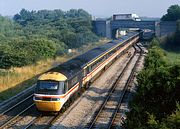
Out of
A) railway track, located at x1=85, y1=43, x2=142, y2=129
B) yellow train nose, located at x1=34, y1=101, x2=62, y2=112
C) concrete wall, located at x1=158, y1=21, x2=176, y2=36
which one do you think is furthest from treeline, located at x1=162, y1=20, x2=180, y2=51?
yellow train nose, located at x1=34, y1=101, x2=62, y2=112

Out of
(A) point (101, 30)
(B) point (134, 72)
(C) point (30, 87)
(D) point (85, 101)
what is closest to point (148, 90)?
(D) point (85, 101)

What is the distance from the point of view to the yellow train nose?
20484mm

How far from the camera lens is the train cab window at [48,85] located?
819 inches

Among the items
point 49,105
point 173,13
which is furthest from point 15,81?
point 173,13

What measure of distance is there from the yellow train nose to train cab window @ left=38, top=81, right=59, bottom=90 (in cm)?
84

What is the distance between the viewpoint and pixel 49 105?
20547 millimetres

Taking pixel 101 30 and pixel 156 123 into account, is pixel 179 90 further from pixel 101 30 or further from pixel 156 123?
pixel 101 30

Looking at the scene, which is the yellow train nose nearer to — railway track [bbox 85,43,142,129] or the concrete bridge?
railway track [bbox 85,43,142,129]

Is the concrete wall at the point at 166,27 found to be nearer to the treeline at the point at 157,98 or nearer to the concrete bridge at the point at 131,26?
the concrete bridge at the point at 131,26

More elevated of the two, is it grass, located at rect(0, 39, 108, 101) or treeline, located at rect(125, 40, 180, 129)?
treeline, located at rect(125, 40, 180, 129)

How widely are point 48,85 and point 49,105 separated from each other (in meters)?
1.17

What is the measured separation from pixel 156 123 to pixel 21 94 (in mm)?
17402

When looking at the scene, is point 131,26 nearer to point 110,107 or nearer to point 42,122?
point 110,107

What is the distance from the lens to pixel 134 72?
125 feet
